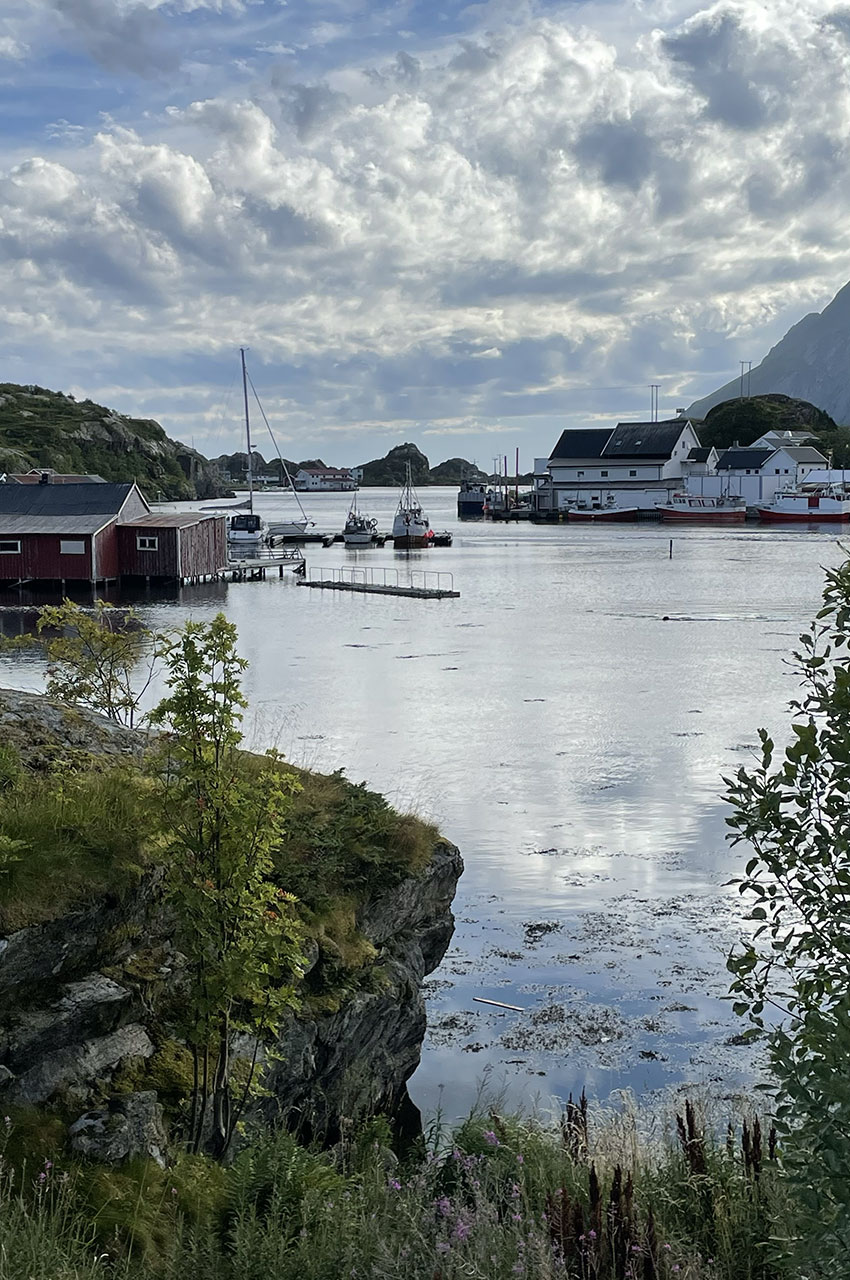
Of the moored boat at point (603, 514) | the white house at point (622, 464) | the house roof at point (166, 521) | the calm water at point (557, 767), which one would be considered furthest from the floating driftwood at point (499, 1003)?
the white house at point (622, 464)

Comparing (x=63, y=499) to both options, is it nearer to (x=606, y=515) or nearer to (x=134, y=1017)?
(x=134, y=1017)

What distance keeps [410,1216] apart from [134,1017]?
3.17 metres

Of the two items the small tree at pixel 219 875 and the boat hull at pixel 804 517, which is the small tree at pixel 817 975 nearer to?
the small tree at pixel 219 875

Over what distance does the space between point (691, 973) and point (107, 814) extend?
25.4 ft

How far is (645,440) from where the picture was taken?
154 meters

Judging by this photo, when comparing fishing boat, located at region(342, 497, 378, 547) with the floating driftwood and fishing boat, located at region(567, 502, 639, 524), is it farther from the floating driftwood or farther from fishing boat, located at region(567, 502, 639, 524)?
the floating driftwood

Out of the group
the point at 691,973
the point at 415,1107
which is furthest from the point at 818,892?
the point at 691,973

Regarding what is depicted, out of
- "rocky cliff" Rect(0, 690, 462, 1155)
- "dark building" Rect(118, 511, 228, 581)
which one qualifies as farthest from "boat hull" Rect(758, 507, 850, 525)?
"rocky cliff" Rect(0, 690, 462, 1155)

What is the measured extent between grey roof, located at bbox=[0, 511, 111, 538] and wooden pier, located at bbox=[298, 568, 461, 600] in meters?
12.4

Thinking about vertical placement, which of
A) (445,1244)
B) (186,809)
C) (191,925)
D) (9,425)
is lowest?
(445,1244)

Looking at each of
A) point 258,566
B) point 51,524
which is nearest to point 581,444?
point 258,566

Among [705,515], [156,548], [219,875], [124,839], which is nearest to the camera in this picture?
[219,875]

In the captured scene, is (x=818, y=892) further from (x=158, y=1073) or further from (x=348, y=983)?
(x=348, y=983)

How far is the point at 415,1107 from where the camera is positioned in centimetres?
1159
